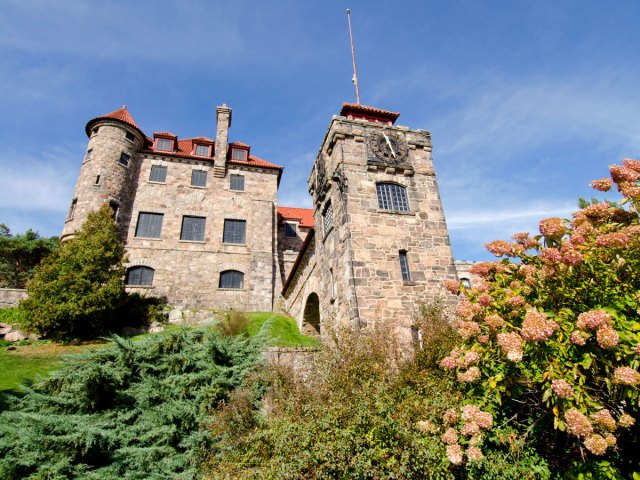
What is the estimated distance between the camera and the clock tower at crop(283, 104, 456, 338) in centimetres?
1139

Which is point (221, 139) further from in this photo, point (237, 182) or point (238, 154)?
point (237, 182)

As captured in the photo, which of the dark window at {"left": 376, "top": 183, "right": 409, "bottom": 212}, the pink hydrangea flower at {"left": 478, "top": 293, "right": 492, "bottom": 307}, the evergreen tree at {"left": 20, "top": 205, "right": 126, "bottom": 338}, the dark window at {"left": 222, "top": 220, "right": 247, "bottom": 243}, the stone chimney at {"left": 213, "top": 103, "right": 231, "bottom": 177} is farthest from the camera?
the stone chimney at {"left": 213, "top": 103, "right": 231, "bottom": 177}

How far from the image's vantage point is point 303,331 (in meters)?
18.1

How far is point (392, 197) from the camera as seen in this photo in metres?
13.3

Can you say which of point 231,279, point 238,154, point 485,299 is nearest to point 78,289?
point 231,279

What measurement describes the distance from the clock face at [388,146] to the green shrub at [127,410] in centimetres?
850

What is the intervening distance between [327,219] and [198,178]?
15660 mm

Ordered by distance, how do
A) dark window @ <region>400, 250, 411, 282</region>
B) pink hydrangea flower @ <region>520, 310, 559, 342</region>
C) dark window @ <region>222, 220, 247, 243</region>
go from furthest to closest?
dark window @ <region>222, 220, 247, 243</region>, dark window @ <region>400, 250, 411, 282</region>, pink hydrangea flower @ <region>520, 310, 559, 342</region>

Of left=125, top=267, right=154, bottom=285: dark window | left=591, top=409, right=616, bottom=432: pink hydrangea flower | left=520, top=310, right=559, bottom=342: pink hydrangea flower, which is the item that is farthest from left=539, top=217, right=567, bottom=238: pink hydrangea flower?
left=125, top=267, right=154, bottom=285: dark window

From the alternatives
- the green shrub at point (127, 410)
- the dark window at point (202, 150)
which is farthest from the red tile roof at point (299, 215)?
the green shrub at point (127, 410)

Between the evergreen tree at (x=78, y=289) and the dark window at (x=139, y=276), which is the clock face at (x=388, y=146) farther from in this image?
the dark window at (x=139, y=276)

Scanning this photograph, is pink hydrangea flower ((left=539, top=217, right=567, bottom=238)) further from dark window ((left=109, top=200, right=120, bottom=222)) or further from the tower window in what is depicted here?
the tower window

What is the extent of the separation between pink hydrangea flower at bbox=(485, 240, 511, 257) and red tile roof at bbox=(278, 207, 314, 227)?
951 inches

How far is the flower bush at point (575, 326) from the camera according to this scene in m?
3.58
